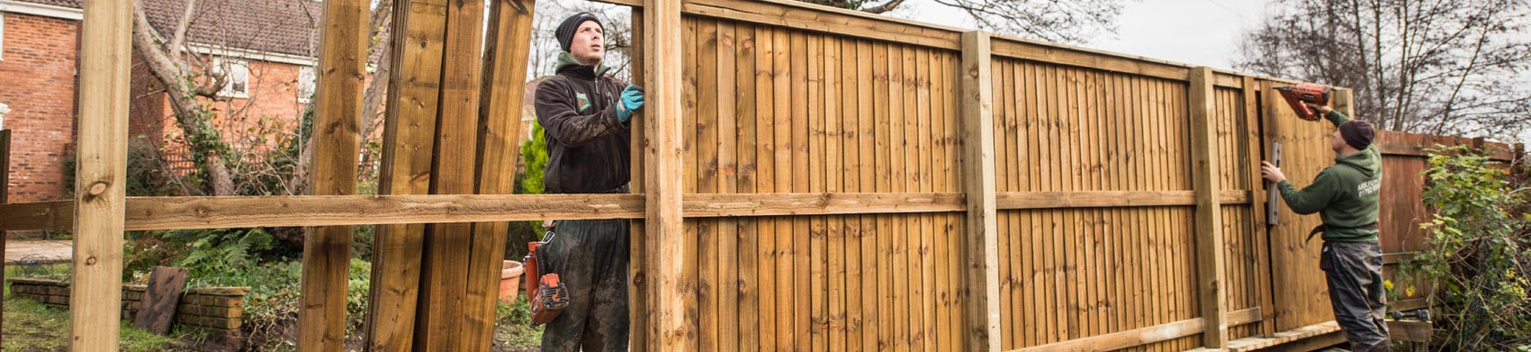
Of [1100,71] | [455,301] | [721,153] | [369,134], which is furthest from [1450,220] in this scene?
[369,134]

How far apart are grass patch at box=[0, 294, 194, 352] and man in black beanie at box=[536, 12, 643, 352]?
3.43 meters

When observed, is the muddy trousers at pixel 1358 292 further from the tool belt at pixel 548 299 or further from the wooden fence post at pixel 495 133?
the wooden fence post at pixel 495 133

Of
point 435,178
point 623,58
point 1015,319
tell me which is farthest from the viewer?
point 623,58

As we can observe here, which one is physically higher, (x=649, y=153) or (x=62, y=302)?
(x=649, y=153)

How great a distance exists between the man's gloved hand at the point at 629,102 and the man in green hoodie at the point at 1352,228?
14.3ft

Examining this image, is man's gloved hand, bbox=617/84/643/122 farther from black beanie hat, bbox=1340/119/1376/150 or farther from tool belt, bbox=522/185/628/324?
A: black beanie hat, bbox=1340/119/1376/150

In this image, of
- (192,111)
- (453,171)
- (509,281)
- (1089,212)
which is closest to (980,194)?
(1089,212)

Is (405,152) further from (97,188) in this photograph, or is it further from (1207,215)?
(1207,215)

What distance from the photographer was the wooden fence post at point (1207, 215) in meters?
5.30

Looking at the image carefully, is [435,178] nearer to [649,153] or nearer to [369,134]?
[649,153]

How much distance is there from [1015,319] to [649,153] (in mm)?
2212

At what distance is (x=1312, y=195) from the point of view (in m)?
5.48

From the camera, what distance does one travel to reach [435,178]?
9.76 ft

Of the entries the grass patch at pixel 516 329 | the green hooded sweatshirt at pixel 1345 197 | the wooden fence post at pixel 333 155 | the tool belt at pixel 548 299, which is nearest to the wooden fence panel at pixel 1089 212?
the green hooded sweatshirt at pixel 1345 197
